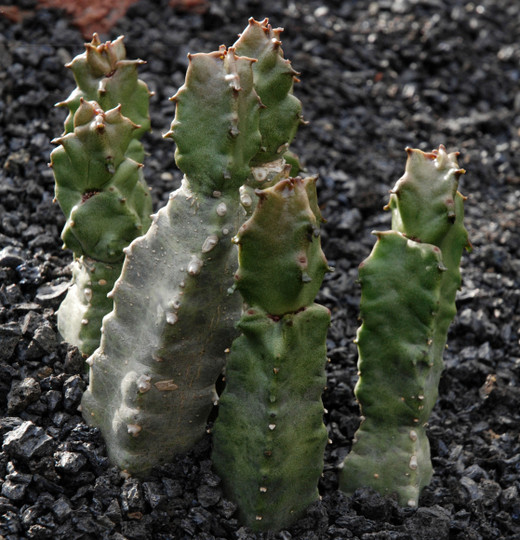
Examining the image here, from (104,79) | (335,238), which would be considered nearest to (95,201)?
(104,79)

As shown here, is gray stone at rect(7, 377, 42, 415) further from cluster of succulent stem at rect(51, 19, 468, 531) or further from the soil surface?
cluster of succulent stem at rect(51, 19, 468, 531)

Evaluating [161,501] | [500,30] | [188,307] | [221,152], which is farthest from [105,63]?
[500,30]

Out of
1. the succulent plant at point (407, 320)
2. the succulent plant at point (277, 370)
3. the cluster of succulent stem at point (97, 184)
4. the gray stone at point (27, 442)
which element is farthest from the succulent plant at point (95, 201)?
the succulent plant at point (407, 320)

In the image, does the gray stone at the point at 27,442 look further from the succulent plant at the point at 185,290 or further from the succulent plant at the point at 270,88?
the succulent plant at the point at 270,88

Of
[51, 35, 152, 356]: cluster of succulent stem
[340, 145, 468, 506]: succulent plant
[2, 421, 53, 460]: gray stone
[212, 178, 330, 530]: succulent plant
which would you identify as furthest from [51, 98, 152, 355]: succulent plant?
[340, 145, 468, 506]: succulent plant

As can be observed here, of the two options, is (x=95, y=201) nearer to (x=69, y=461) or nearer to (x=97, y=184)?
(x=97, y=184)

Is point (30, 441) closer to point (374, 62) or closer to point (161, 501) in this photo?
point (161, 501)
